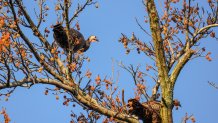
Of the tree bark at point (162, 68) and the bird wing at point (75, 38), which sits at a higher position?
the bird wing at point (75, 38)

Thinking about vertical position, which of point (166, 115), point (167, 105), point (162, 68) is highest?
point (162, 68)

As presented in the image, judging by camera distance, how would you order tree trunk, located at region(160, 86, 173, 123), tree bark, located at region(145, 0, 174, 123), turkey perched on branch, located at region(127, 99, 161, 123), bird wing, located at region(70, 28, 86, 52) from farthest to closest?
bird wing, located at region(70, 28, 86, 52)
tree bark, located at region(145, 0, 174, 123)
tree trunk, located at region(160, 86, 173, 123)
turkey perched on branch, located at region(127, 99, 161, 123)

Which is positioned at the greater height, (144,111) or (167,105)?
(167,105)

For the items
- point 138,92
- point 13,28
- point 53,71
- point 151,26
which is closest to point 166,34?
point 151,26

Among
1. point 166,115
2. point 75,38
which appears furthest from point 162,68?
point 75,38

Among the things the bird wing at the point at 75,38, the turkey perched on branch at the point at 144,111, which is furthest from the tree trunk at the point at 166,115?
the bird wing at the point at 75,38

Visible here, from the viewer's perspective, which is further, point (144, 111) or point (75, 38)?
point (75, 38)

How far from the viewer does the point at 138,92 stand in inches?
326

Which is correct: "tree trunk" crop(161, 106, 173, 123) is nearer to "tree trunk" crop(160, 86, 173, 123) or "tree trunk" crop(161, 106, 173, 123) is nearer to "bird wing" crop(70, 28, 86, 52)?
"tree trunk" crop(160, 86, 173, 123)

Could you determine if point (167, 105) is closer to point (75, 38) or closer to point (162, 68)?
point (162, 68)

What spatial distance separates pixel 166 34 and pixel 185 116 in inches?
93.2

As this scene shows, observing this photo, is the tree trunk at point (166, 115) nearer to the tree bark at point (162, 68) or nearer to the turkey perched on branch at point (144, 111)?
the tree bark at point (162, 68)

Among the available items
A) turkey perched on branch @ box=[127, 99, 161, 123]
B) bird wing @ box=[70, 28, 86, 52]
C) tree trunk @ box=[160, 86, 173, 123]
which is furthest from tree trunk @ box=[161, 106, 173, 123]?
bird wing @ box=[70, 28, 86, 52]

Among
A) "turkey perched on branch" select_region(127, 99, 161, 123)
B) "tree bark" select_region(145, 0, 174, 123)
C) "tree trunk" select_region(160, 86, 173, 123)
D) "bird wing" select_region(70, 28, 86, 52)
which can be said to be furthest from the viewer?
"bird wing" select_region(70, 28, 86, 52)
